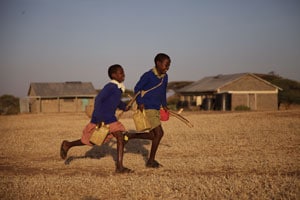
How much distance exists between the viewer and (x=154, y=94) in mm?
7020

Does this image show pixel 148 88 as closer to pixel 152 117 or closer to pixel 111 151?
pixel 152 117

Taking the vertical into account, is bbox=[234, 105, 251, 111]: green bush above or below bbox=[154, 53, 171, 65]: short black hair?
below

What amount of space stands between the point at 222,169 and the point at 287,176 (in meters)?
1.16

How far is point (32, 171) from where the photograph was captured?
7.06 metres

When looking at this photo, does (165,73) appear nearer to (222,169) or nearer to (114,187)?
(222,169)

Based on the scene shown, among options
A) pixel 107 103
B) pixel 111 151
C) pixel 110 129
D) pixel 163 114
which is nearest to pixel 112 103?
pixel 107 103

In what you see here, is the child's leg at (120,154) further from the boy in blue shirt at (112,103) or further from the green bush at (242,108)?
the green bush at (242,108)

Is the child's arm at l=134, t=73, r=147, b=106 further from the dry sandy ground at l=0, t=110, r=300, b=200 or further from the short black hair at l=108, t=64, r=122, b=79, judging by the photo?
the dry sandy ground at l=0, t=110, r=300, b=200

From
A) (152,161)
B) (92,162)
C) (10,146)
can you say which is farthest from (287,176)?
(10,146)

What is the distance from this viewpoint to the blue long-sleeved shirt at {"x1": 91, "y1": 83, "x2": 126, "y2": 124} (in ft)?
21.9

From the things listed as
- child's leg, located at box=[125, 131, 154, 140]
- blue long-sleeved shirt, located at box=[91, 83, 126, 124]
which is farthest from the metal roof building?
blue long-sleeved shirt, located at box=[91, 83, 126, 124]

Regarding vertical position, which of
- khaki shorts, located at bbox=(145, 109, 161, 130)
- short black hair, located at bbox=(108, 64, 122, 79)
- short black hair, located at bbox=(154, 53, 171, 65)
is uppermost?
short black hair, located at bbox=(154, 53, 171, 65)

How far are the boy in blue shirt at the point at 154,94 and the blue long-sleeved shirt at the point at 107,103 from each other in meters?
0.46

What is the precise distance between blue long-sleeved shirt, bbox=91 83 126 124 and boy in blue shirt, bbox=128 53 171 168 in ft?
1.51
